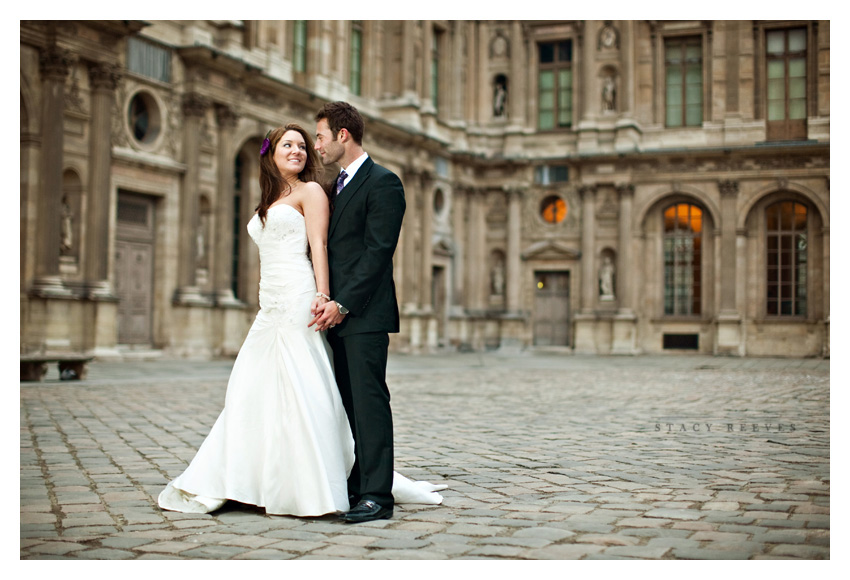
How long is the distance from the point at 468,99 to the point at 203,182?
15179mm

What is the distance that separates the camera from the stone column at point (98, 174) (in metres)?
18.5

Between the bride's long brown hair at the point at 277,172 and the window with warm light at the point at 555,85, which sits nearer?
the bride's long brown hair at the point at 277,172

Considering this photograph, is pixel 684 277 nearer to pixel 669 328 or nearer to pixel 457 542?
pixel 669 328

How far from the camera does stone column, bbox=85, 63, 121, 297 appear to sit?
60.6ft

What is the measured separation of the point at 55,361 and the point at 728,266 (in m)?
24.7

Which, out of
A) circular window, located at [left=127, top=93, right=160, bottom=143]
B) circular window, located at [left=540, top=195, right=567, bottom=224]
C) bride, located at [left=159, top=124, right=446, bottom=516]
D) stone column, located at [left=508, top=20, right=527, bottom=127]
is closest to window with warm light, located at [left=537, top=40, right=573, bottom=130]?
stone column, located at [left=508, top=20, right=527, bottom=127]

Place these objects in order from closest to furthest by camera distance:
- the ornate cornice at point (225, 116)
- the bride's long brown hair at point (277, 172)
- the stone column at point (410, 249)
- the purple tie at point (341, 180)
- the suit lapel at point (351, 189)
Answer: the suit lapel at point (351, 189) → the purple tie at point (341, 180) → the bride's long brown hair at point (277, 172) → the ornate cornice at point (225, 116) → the stone column at point (410, 249)

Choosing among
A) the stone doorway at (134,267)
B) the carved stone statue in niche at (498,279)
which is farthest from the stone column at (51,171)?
the carved stone statue in niche at (498,279)

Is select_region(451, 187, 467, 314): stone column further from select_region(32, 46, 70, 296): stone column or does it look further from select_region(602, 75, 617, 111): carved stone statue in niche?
select_region(32, 46, 70, 296): stone column

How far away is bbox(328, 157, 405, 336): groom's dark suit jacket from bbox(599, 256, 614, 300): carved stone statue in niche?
29.2m

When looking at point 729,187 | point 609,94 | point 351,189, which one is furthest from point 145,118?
point 729,187

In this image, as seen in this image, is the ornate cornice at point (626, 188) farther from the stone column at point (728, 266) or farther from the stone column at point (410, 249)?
the stone column at point (410, 249)

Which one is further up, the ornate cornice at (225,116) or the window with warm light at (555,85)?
the window with warm light at (555,85)
